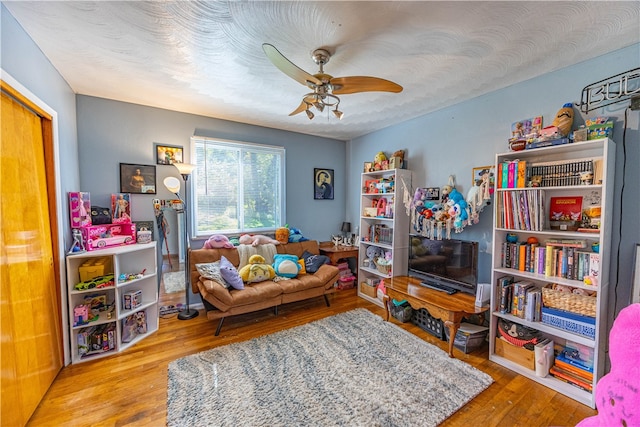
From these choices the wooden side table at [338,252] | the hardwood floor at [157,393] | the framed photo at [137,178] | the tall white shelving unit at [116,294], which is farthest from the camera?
the wooden side table at [338,252]

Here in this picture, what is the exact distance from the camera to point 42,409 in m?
1.70

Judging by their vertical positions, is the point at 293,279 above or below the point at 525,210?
below

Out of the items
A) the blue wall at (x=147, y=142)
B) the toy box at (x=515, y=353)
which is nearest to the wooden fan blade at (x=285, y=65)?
the blue wall at (x=147, y=142)

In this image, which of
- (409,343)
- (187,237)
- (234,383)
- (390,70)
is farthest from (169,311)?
(390,70)

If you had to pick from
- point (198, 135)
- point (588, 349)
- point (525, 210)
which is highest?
point (198, 135)

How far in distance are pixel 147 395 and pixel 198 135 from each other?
277 cm

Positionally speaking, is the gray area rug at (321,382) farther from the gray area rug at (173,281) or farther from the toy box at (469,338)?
the gray area rug at (173,281)

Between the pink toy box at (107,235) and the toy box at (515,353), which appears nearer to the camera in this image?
the toy box at (515,353)

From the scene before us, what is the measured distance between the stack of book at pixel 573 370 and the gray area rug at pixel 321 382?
20.5 inches

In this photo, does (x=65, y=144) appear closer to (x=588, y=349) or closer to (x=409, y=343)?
(x=409, y=343)

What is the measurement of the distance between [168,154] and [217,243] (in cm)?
125

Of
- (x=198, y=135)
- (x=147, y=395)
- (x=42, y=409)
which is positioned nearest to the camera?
(x=42, y=409)

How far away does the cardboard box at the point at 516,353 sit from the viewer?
205 cm

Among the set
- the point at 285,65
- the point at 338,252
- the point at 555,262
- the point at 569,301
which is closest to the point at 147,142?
the point at 285,65
